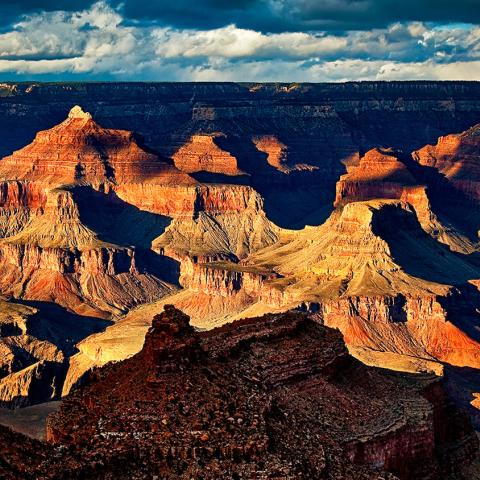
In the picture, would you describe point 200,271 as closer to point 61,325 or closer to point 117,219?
point 61,325

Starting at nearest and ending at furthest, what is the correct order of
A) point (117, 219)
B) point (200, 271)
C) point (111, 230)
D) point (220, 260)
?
point (200, 271), point (220, 260), point (111, 230), point (117, 219)

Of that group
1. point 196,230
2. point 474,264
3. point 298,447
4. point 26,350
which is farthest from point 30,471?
point 196,230

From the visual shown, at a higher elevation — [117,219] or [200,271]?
[200,271]

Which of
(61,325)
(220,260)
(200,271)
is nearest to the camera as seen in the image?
(61,325)

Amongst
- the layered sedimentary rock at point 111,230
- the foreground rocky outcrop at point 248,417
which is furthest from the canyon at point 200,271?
the foreground rocky outcrop at point 248,417

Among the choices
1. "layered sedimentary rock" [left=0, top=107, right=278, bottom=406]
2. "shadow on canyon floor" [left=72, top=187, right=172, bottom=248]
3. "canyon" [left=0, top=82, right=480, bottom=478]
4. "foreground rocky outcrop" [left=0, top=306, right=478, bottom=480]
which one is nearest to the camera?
"foreground rocky outcrop" [left=0, top=306, right=478, bottom=480]

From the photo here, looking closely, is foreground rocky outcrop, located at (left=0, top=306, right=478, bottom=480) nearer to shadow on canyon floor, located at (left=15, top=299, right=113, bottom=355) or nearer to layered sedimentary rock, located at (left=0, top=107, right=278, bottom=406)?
shadow on canyon floor, located at (left=15, top=299, right=113, bottom=355)

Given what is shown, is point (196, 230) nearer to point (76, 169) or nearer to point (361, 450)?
point (76, 169)

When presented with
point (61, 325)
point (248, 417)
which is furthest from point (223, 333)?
point (61, 325)

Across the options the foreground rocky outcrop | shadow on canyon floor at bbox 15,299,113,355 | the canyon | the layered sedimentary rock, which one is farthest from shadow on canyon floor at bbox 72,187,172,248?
the foreground rocky outcrop
